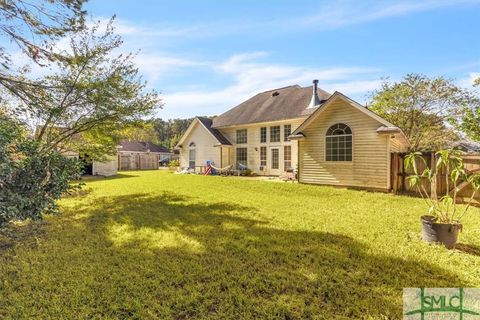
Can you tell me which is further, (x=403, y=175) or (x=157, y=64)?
(x=157, y=64)

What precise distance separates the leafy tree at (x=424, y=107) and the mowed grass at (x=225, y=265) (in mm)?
15010

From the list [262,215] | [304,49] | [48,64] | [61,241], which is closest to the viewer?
[61,241]

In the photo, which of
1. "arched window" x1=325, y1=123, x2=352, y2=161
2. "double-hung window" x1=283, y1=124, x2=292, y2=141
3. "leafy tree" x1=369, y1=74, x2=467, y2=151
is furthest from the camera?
"leafy tree" x1=369, y1=74, x2=467, y2=151

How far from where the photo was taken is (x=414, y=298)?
307 centimetres

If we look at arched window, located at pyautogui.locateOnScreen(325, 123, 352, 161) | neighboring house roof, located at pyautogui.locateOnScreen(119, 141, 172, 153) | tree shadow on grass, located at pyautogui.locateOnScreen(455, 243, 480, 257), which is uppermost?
neighboring house roof, located at pyautogui.locateOnScreen(119, 141, 172, 153)

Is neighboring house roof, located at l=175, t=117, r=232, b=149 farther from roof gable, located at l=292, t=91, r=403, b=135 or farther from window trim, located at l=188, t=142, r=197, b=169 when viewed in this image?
roof gable, located at l=292, t=91, r=403, b=135

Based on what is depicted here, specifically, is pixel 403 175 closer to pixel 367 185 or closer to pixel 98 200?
pixel 367 185

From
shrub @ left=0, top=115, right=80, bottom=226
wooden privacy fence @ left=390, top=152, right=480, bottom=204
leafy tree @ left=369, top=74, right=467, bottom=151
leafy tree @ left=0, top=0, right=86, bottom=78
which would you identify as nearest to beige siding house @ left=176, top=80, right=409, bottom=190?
wooden privacy fence @ left=390, top=152, right=480, bottom=204

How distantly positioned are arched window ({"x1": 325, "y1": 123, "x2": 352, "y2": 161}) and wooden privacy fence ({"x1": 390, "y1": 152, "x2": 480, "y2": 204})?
1.95 meters

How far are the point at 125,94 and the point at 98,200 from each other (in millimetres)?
4499

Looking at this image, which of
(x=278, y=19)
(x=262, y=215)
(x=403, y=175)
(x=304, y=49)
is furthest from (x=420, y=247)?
(x=304, y=49)
